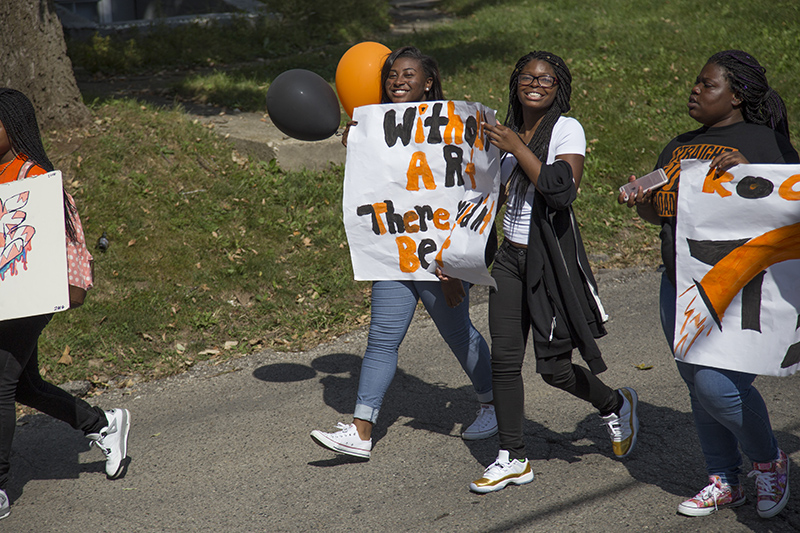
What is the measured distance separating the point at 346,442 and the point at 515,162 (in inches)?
71.0

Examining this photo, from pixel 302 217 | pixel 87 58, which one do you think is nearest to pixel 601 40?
pixel 302 217

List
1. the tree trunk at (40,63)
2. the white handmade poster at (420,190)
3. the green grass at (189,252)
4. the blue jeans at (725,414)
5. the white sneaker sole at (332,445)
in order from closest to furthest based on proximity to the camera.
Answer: the blue jeans at (725,414), the white handmade poster at (420,190), the white sneaker sole at (332,445), the green grass at (189,252), the tree trunk at (40,63)

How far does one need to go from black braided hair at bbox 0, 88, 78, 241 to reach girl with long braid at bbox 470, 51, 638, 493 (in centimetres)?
222

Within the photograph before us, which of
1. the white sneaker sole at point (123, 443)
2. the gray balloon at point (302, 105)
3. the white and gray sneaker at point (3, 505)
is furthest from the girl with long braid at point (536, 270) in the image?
the white and gray sneaker at point (3, 505)

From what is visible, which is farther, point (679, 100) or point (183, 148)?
point (679, 100)

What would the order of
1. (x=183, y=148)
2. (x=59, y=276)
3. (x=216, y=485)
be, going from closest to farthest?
(x=59, y=276)
(x=216, y=485)
(x=183, y=148)

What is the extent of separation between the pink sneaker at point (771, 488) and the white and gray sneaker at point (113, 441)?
10.8ft

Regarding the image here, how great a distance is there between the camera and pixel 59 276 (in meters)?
3.66

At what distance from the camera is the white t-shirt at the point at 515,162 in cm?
360

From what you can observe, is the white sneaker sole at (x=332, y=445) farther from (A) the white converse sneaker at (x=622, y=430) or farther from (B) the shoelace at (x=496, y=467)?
(A) the white converse sneaker at (x=622, y=430)

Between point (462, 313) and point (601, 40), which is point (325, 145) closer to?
point (462, 313)

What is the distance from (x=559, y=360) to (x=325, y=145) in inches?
213

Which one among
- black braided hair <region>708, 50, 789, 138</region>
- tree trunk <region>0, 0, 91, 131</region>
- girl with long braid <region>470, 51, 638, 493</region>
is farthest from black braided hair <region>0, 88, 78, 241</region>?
tree trunk <region>0, 0, 91, 131</region>

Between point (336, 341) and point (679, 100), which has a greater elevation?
point (679, 100)
